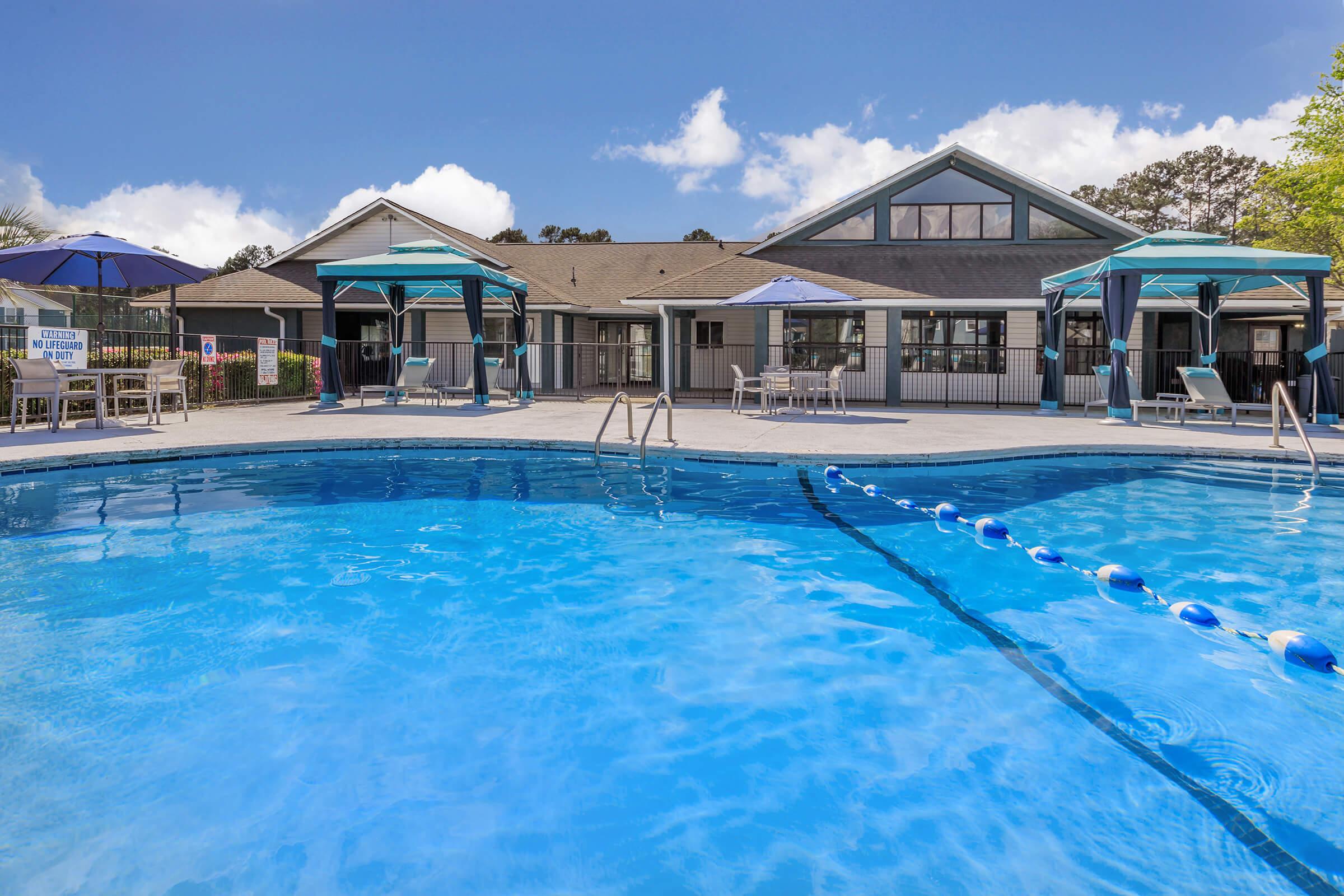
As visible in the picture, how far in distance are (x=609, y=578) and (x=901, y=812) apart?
3.15m

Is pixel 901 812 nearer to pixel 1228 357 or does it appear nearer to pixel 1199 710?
pixel 1199 710

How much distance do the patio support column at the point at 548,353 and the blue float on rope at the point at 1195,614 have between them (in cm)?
1815

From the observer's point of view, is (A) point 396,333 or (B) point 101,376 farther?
(A) point 396,333

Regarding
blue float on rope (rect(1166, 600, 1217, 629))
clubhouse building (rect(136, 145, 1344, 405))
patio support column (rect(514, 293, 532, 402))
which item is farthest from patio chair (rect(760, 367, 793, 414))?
blue float on rope (rect(1166, 600, 1217, 629))

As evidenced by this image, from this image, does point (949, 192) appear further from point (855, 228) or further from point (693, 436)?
point (693, 436)

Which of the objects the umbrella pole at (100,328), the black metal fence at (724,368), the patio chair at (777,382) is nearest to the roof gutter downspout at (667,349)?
the black metal fence at (724,368)

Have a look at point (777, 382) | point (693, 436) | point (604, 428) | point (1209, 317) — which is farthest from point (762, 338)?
point (604, 428)

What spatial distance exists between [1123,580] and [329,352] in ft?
48.9

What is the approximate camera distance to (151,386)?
484 inches

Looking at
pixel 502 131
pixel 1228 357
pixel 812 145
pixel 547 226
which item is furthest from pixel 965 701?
pixel 547 226

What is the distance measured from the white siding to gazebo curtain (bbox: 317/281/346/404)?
765 cm

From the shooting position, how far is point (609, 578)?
5809mm

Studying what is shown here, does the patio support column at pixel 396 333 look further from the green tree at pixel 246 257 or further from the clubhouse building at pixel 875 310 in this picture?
the green tree at pixel 246 257

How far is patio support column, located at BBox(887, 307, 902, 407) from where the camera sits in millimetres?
18734
